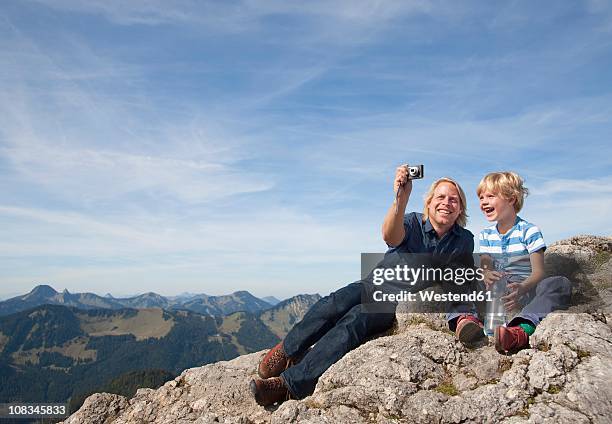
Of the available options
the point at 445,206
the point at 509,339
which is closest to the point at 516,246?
the point at 445,206

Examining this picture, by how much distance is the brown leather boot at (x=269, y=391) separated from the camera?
26.4 ft

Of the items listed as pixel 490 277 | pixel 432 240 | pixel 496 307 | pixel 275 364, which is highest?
pixel 432 240

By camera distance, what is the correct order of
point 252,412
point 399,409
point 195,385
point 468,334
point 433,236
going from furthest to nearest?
point 195,385 < point 433,236 < point 252,412 < point 468,334 < point 399,409

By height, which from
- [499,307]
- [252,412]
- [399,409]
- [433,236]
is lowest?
[252,412]

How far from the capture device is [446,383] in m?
7.23

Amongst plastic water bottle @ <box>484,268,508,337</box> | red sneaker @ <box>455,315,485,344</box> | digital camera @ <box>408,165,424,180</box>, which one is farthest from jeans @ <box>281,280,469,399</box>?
digital camera @ <box>408,165,424,180</box>

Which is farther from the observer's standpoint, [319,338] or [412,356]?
[319,338]

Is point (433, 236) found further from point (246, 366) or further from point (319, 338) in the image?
point (246, 366)

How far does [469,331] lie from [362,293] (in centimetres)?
229

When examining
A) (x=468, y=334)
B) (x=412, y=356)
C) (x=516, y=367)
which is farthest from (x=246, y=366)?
(x=516, y=367)

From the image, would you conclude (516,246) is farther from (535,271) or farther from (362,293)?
(362,293)

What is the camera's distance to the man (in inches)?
350

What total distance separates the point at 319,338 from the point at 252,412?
191 cm

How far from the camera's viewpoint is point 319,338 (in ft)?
30.9
